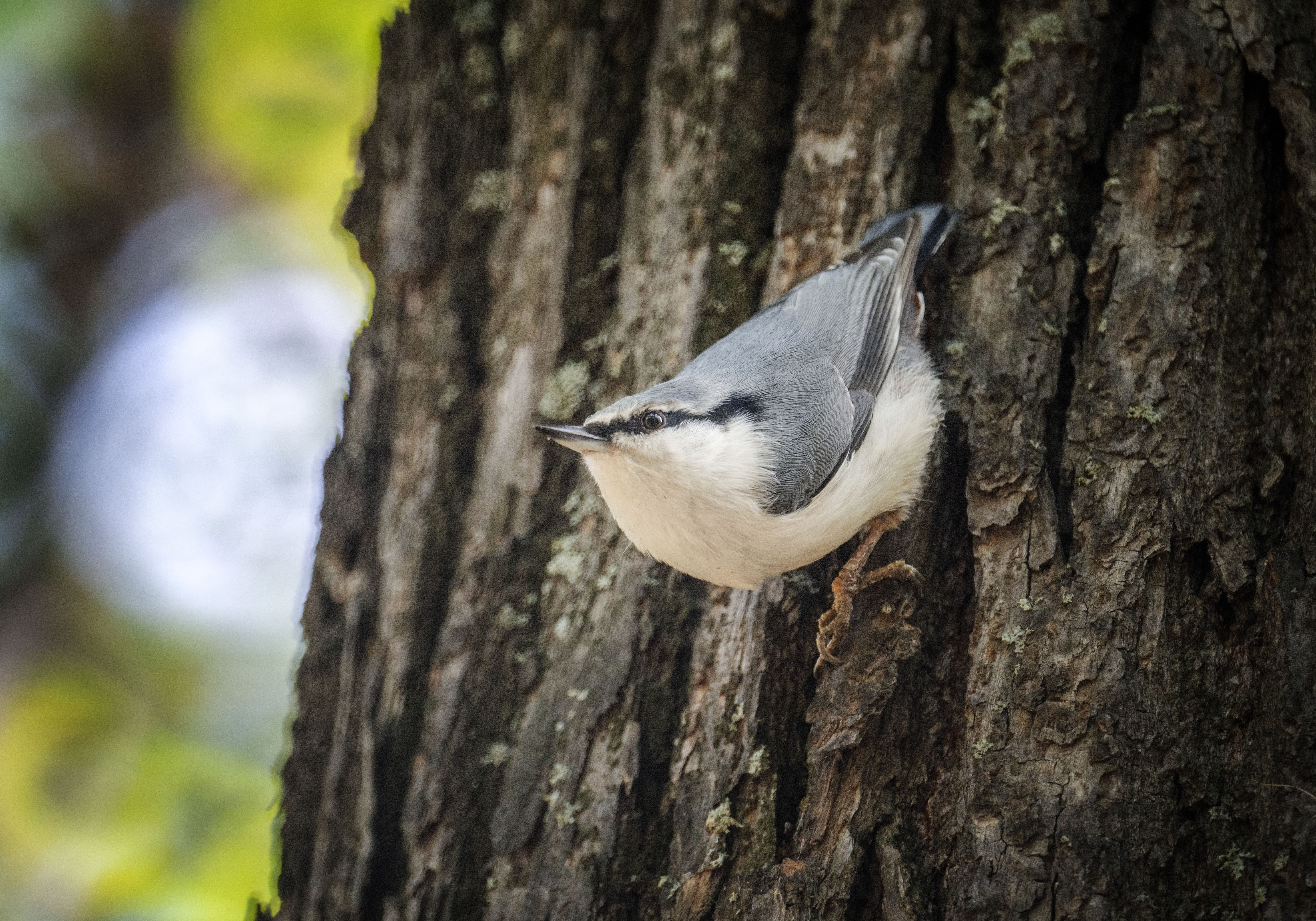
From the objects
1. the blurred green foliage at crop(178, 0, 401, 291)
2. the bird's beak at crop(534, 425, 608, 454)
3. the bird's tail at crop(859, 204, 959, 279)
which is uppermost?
the blurred green foliage at crop(178, 0, 401, 291)

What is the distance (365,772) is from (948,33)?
2232 millimetres

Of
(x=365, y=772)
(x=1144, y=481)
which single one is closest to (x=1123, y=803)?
(x=1144, y=481)

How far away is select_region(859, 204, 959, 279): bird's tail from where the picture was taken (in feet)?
6.35

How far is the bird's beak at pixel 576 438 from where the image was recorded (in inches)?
68.4

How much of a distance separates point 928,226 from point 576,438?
95 cm

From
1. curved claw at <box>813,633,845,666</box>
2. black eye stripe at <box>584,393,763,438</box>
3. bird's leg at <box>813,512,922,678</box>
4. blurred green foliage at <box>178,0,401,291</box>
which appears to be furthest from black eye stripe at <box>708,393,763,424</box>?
blurred green foliage at <box>178,0,401,291</box>

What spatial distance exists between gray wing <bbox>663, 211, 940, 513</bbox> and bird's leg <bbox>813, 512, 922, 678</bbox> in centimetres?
18

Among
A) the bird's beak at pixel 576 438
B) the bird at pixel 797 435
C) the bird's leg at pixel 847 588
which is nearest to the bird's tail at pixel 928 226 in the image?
the bird at pixel 797 435

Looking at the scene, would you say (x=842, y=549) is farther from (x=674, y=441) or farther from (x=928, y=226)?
(x=928, y=226)

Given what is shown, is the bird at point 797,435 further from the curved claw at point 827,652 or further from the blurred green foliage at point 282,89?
the blurred green foliage at point 282,89

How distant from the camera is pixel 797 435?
6.32ft

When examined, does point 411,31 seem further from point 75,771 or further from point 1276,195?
point 75,771

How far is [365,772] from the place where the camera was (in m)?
2.02

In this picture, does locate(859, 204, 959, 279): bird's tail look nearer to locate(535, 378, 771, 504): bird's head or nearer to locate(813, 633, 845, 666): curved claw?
locate(535, 378, 771, 504): bird's head
